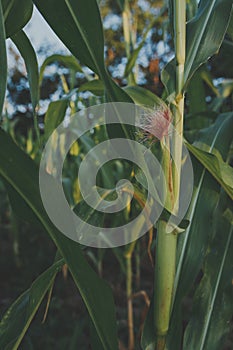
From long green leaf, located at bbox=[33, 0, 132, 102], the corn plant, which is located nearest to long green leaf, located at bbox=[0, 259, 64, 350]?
the corn plant

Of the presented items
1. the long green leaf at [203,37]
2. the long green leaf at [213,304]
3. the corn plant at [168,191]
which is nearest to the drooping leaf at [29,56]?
the corn plant at [168,191]

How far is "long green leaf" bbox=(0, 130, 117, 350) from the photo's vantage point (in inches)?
17.1

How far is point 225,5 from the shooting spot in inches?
21.1

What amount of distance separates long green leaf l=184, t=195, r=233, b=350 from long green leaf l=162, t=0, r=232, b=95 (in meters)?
0.28

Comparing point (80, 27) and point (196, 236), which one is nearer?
point (80, 27)

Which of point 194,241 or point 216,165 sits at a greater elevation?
point 216,165

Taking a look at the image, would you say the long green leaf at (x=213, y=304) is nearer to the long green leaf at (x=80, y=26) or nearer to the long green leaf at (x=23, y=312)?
the long green leaf at (x=23, y=312)

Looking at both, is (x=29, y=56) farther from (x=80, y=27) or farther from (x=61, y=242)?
(x=61, y=242)

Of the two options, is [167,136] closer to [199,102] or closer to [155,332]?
[155,332]

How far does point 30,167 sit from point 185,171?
0.80 feet

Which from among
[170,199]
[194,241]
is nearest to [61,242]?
[170,199]

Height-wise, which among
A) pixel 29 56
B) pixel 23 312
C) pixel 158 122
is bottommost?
pixel 23 312

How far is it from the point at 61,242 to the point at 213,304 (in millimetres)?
287

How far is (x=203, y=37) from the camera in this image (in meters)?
0.52
